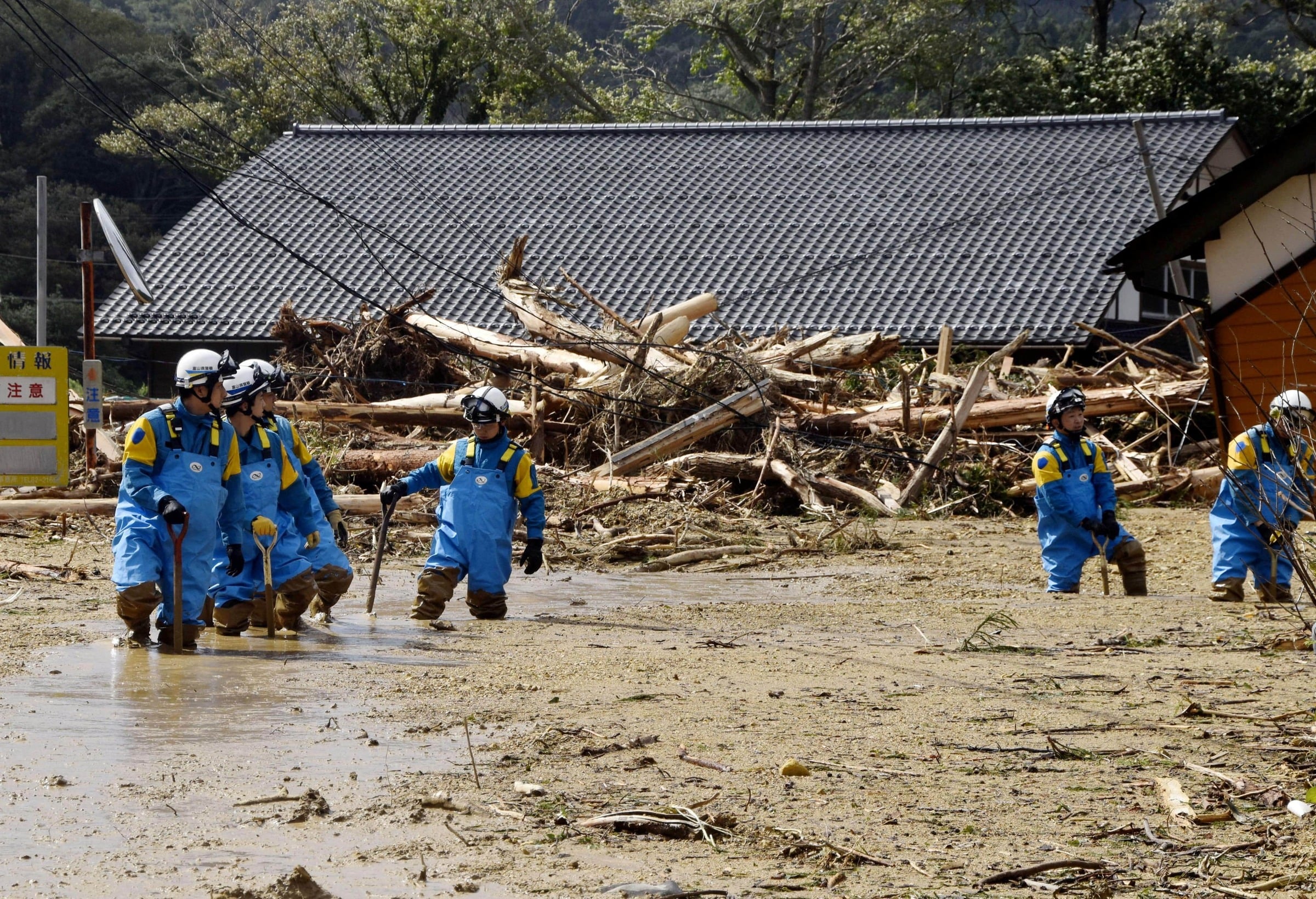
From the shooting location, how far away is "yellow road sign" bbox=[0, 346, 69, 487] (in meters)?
15.8

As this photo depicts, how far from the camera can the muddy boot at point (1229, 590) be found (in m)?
10.0

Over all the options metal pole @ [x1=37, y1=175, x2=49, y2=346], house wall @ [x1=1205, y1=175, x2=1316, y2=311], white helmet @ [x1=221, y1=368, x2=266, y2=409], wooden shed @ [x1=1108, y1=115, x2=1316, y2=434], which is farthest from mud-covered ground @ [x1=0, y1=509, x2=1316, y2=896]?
metal pole @ [x1=37, y1=175, x2=49, y2=346]

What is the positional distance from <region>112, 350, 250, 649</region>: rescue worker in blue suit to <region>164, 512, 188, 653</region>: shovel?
4 cm

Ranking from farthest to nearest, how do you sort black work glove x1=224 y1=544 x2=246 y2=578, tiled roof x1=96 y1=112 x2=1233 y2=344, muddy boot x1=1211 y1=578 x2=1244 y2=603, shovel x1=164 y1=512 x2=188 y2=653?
tiled roof x1=96 y1=112 x2=1233 y2=344 → muddy boot x1=1211 y1=578 x2=1244 y2=603 → black work glove x1=224 y1=544 x2=246 y2=578 → shovel x1=164 y1=512 x2=188 y2=653

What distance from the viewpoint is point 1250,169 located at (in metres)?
13.5

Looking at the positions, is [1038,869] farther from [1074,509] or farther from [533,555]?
[1074,509]

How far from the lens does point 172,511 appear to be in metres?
7.92

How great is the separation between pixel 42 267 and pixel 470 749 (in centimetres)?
1371

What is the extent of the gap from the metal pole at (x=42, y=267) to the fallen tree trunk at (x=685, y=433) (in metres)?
6.37

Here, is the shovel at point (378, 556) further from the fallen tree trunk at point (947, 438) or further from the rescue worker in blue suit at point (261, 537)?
the fallen tree trunk at point (947, 438)

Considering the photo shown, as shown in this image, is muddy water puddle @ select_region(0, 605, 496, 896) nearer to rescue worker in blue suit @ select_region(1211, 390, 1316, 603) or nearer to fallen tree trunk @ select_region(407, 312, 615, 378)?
rescue worker in blue suit @ select_region(1211, 390, 1316, 603)

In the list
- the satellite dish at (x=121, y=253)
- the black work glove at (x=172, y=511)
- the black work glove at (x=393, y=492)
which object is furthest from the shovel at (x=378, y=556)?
the satellite dish at (x=121, y=253)

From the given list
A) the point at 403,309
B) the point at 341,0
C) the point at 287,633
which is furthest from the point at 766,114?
the point at 287,633

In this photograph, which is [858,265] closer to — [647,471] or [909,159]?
[909,159]
